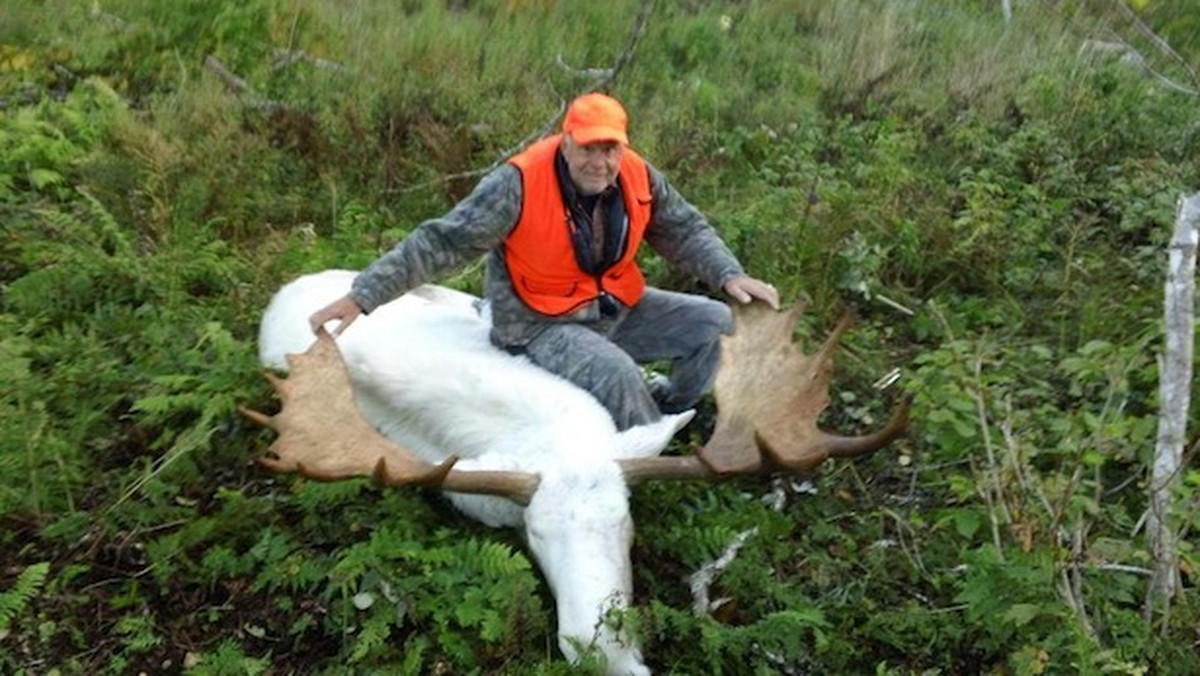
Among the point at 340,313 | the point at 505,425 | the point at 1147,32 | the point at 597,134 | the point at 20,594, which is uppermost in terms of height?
the point at 1147,32

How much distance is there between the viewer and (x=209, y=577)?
4.60 metres

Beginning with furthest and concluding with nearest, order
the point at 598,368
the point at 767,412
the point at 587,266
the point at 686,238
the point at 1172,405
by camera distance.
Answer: the point at 686,238 < the point at 587,266 < the point at 598,368 < the point at 767,412 < the point at 1172,405

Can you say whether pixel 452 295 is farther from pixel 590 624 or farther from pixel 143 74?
pixel 143 74

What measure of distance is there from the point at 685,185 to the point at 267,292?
8.60 feet

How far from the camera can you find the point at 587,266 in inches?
208

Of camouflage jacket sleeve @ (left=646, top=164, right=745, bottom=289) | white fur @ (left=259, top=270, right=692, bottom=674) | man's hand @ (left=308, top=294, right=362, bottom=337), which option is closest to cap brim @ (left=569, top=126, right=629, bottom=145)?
camouflage jacket sleeve @ (left=646, top=164, right=745, bottom=289)

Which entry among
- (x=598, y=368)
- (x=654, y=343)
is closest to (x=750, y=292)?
(x=654, y=343)

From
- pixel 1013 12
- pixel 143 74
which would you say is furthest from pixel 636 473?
pixel 1013 12

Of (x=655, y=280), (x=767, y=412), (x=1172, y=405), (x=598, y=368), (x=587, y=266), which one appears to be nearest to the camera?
(x=1172, y=405)

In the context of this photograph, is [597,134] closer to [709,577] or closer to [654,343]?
[654,343]

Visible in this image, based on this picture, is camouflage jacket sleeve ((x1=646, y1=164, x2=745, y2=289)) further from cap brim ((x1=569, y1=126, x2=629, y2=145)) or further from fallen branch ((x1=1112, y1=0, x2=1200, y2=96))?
fallen branch ((x1=1112, y1=0, x2=1200, y2=96))

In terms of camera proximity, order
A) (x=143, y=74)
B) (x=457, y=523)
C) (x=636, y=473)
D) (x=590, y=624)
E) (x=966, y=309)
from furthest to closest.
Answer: (x=143, y=74), (x=966, y=309), (x=457, y=523), (x=636, y=473), (x=590, y=624)

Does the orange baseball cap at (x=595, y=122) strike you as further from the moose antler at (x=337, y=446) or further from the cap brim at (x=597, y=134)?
the moose antler at (x=337, y=446)

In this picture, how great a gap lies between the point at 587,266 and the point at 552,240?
0.20 meters
